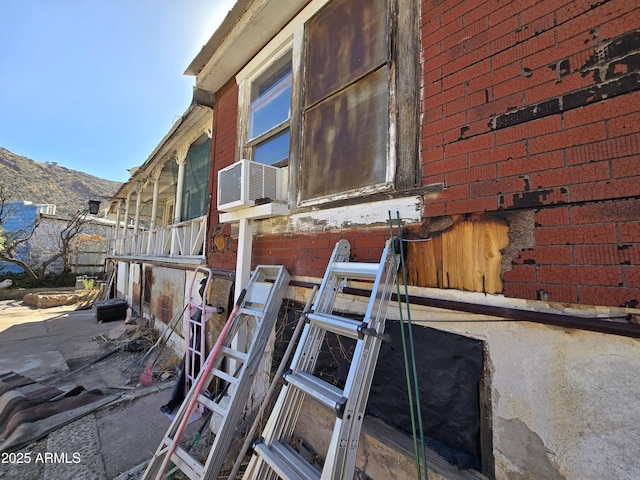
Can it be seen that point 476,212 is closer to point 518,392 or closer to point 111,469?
point 518,392

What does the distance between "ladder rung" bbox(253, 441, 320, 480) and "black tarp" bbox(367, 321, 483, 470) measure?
77cm

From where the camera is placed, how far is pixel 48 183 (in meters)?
42.5

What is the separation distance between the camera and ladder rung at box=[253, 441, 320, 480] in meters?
1.47

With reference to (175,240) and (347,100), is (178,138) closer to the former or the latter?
(175,240)

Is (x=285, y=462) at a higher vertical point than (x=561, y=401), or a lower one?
lower

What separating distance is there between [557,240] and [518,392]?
786mm

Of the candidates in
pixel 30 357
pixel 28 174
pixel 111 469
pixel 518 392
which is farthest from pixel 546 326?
pixel 28 174

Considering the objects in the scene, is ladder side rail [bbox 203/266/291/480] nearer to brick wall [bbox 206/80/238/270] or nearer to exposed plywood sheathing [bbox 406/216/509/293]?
brick wall [bbox 206/80/238/270]

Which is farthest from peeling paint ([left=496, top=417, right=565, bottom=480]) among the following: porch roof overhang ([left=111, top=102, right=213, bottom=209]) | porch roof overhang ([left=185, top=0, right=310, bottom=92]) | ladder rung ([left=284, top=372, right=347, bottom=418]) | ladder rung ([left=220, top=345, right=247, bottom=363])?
porch roof overhang ([left=111, top=102, right=213, bottom=209])

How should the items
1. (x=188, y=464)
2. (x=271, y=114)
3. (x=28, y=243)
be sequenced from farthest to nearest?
(x=28, y=243) → (x=271, y=114) → (x=188, y=464)

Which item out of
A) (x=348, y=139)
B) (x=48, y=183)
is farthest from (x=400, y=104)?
(x=48, y=183)

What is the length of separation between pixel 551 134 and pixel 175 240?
660cm

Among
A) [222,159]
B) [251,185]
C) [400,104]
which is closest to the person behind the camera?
[400,104]

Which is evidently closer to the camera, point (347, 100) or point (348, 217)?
point (348, 217)
